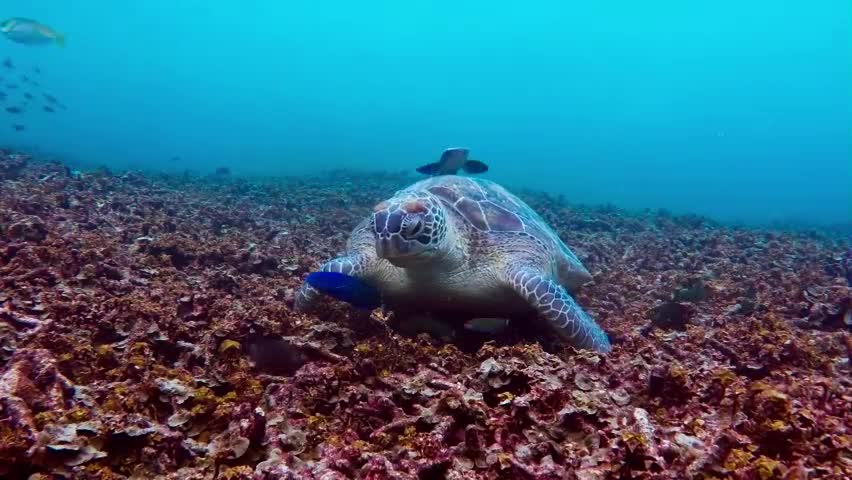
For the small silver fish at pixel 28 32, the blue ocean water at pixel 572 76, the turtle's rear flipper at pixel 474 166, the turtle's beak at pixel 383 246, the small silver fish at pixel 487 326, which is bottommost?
the small silver fish at pixel 487 326

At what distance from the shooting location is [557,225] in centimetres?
1378

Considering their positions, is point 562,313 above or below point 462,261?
below

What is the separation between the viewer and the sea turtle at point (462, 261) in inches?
172

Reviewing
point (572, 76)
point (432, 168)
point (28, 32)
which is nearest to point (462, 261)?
point (432, 168)

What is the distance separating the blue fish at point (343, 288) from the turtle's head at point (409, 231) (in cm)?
40

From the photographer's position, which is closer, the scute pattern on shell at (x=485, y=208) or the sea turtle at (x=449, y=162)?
the scute pattern on shell at (x=485, y=208)

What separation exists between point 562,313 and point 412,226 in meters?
1.59

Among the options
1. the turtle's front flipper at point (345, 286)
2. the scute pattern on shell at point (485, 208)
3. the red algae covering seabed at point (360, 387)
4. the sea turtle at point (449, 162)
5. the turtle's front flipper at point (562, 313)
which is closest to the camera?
the red algae covering seabed at point (360, 387)

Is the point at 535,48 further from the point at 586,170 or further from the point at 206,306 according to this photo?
the point at 206,306

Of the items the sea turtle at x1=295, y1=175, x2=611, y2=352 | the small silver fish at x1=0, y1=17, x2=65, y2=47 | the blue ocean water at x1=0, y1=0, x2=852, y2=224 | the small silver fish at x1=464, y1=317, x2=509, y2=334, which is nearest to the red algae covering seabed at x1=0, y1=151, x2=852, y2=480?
the small silver fish at x1=464, y1=317, x2=509, y2=334

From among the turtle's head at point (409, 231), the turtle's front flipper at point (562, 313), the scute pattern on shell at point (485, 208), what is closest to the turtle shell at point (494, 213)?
the scute pattern on shell at point (485, 208)

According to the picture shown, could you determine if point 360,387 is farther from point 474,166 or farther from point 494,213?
point 474,166

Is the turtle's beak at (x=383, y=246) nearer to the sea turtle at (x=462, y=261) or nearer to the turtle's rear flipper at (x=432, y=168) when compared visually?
the sea turtle at (x=462, y=261)

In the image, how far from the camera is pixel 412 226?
14.1ft
